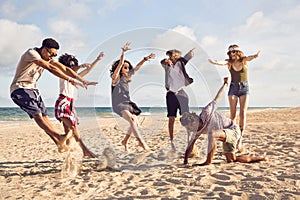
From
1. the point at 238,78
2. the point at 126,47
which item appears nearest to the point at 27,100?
the point at 126,47

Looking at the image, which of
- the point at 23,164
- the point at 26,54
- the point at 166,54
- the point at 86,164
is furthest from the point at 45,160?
the point at 166,54

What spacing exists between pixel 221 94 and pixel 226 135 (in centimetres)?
69

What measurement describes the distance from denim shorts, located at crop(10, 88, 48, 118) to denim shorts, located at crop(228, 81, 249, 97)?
3488 mm

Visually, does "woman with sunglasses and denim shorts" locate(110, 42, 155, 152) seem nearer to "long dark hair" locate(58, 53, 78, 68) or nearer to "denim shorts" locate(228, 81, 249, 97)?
"long dark hair" locate(58, 53, 78, 68)

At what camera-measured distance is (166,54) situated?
19.9 feet

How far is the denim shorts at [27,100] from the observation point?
4.76 meters

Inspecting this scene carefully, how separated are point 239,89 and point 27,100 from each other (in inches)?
Answer: 148

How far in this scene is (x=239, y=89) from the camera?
614 cm

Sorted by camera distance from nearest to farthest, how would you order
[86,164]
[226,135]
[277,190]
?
[277,190]
[226,135]
[86,164]

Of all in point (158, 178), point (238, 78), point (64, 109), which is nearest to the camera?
point (158, 178)

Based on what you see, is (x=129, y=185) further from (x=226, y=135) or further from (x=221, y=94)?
(x=221, y=94)

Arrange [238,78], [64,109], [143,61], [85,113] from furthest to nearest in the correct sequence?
[85,113] < [143,61] < [238,78] < [64,109]

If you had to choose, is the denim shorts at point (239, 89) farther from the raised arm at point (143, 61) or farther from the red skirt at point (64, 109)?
the red skirt at point (64, 109)

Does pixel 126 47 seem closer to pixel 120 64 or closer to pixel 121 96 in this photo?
pixel 120 64
